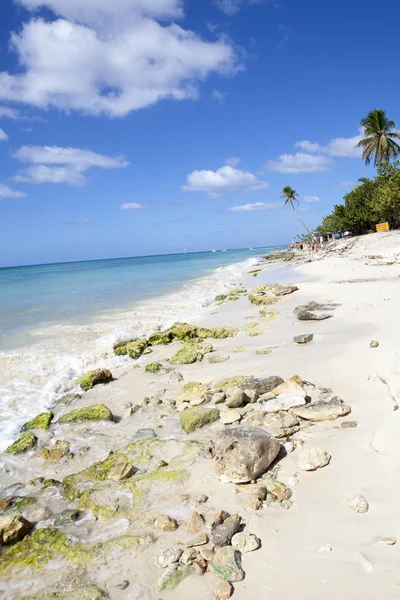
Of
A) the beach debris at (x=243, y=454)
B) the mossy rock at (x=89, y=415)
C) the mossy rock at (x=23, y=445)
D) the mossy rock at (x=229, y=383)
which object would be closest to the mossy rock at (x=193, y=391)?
the mossy rock at (x=229, y=383)

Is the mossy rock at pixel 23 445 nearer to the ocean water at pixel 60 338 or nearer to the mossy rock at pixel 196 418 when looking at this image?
the ocean water at pixel 60 338

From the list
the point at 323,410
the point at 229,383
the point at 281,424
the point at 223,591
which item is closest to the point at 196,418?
the point at 281,424

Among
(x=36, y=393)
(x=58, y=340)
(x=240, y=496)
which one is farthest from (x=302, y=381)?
(x=58, y=340)

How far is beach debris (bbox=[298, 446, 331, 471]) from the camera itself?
4105mm

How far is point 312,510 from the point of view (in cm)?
355

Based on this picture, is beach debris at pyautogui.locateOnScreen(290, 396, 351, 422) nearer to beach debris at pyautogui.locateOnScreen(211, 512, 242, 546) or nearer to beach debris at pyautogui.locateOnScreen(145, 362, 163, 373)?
beach debris at pyautogui.locateOnScreen(211, 512, 242, 546)

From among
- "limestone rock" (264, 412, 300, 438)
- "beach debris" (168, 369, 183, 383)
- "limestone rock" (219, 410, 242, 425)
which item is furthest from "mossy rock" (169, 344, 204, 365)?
"limestone rock" (264, 412, 300, 438)

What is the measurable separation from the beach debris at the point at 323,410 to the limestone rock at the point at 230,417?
2.81 ft

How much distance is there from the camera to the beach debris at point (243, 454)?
403 centimetres

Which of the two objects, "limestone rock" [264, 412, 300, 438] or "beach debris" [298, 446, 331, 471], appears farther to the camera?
"limestone rock" [264, 412, 300, 438]

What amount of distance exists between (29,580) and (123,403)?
3960 millimetres

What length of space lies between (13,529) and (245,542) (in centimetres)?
243

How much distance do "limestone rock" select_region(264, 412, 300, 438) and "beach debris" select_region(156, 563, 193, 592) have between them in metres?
2.15

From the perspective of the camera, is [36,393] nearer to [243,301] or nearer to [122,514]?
[122,514]
